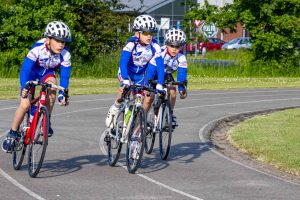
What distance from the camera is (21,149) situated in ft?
36.8

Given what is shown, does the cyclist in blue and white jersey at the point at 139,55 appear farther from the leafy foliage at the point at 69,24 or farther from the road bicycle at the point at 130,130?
the leafy foliage at the point at 69,24

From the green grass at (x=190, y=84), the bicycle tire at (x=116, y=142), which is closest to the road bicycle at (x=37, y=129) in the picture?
the bicycle tire at (x=116, y=142)

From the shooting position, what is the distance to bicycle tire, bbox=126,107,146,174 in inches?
438

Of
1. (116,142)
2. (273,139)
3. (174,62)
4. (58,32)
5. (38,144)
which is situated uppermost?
(58,32)

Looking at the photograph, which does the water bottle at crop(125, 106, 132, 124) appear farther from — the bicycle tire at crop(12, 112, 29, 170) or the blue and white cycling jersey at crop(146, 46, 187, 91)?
the blue and white cycling jersey at crop(146, 46, 187, 91)

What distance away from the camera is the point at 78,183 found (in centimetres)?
1048

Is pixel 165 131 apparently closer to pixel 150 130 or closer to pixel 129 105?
pixel 150 130

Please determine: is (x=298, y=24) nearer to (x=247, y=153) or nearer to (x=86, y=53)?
(x=86, y=53)

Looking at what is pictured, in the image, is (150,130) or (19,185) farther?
(150,130)

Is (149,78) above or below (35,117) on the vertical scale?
above

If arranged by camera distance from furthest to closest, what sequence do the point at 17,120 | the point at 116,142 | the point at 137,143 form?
the point at 116,142, the point at 137,143, the point at 17,120

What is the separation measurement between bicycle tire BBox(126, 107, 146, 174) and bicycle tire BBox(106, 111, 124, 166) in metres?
0.39

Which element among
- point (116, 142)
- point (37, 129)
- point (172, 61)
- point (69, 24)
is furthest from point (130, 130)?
point (69, 24)

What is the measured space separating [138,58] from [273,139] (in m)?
3.93
